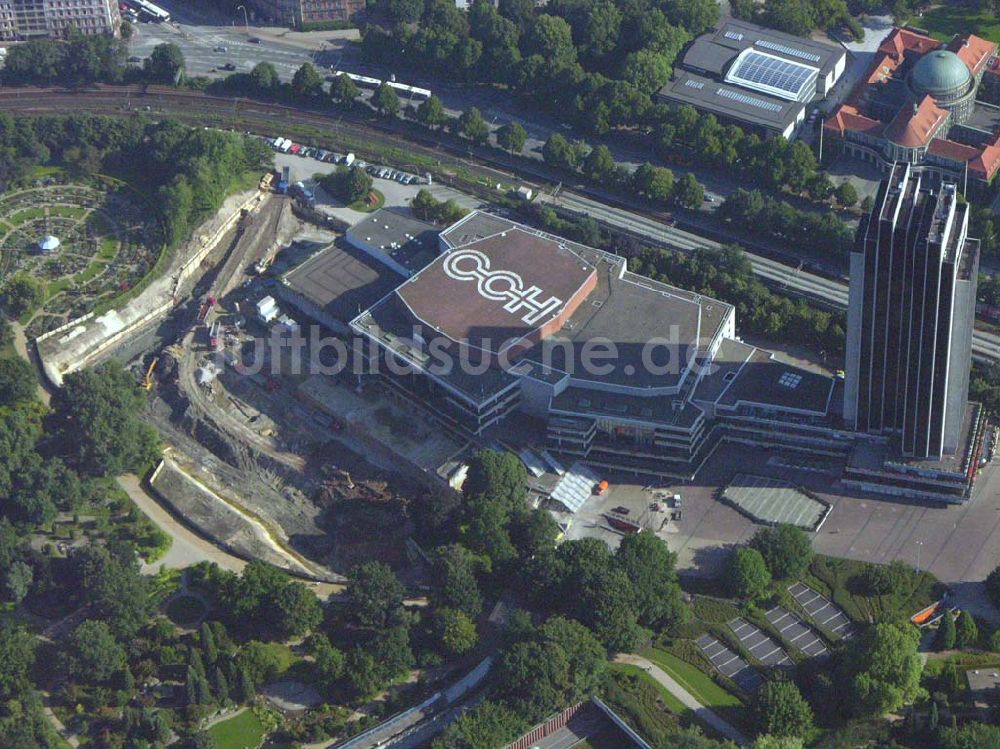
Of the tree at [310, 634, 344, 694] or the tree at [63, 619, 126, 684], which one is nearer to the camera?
the tree at [310, 634, 344, 694]

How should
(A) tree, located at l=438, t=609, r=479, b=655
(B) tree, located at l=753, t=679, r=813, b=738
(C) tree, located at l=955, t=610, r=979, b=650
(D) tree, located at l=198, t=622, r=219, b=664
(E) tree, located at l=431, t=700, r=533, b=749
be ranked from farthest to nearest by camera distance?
(C) tree, located at l=955, t=610, r=979, b=650 → (A) tree, located at l=438, t=609, r=479, b=655 → (D) tree, located at l=198, t=622, r=219, b=664 → (B) tree, located at l=753, t=679, r=813, b=738 → (E) tree, located at l=431, t=700, r=533, b=749

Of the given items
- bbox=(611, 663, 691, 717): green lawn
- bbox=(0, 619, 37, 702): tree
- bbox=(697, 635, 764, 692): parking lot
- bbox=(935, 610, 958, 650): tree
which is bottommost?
bbox=(0, 619, 37, 702): tree

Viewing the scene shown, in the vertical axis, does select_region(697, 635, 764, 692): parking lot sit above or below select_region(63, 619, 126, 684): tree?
above

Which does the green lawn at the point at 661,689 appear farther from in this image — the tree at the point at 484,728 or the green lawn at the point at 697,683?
the tree at the point at 484,728

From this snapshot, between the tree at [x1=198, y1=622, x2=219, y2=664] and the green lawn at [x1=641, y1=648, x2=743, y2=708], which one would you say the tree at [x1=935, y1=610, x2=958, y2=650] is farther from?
the tree at [x1=198, y1=622, x2=219, y2=664]

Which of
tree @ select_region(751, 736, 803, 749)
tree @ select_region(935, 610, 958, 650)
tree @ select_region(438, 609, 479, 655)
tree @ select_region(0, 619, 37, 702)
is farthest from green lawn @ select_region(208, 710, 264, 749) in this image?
tree @ select_region(935, 610, 958, 650)

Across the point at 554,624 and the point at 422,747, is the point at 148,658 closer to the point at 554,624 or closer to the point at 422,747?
the point at 422,747

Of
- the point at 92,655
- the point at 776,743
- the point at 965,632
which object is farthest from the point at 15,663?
the point at 965,632
